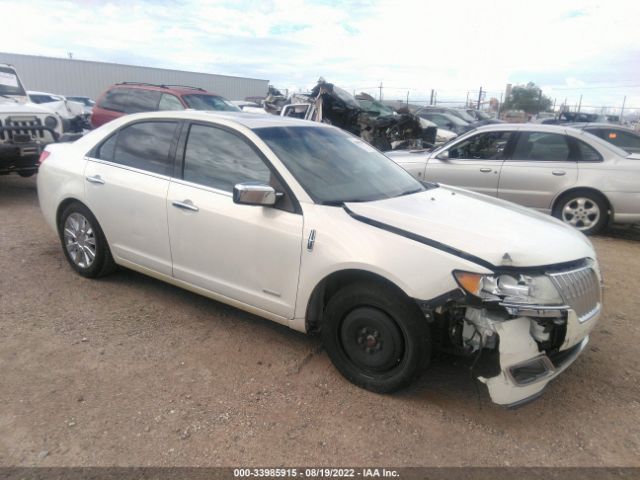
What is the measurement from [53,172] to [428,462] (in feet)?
13.7

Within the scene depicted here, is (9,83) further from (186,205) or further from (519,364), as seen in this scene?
(519,364)

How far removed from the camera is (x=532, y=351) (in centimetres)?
267

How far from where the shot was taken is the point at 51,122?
326 inches

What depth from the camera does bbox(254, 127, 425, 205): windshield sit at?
11.1 feet

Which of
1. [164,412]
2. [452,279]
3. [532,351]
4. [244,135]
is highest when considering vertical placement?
[244,135]

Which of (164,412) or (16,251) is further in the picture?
(16,251)

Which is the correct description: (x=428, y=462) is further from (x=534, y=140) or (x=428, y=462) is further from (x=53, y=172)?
(x=534, y=140)

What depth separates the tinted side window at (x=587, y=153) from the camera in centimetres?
698

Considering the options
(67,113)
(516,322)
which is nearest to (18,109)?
(67,113)

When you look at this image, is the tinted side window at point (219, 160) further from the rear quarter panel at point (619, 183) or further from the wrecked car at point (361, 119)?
the wrecked car at point (361, 119)

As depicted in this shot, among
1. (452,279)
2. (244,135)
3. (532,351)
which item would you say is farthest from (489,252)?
(244,135)

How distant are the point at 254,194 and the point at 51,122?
6791mm

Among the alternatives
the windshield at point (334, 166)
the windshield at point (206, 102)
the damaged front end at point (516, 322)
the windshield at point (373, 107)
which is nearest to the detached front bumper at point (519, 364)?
the damaged front end at point (516, 322)

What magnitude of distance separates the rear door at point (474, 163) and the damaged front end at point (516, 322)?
192 inches
